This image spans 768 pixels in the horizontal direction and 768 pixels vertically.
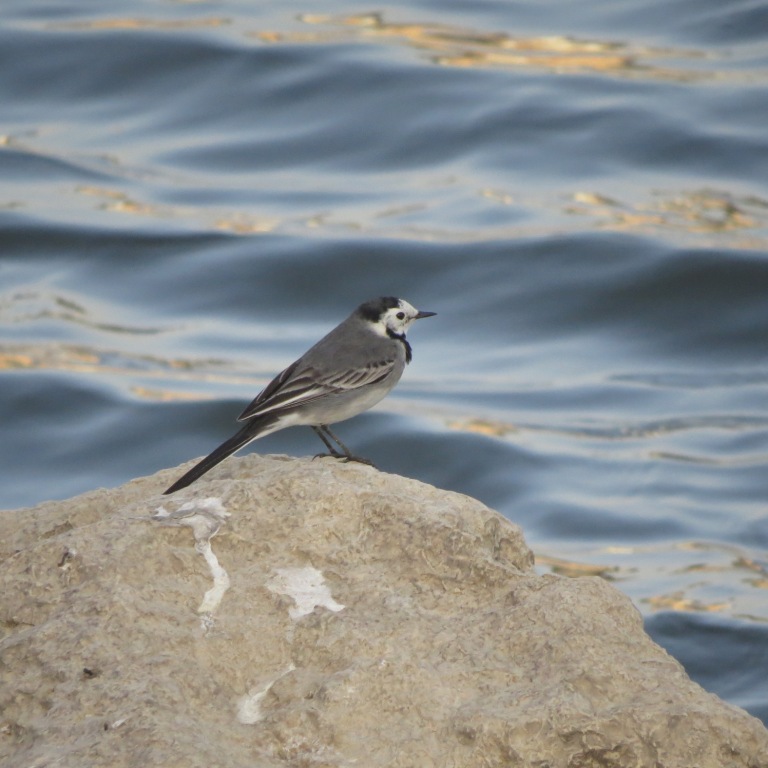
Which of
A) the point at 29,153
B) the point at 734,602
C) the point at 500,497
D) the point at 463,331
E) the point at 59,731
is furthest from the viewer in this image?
the point at 29,153

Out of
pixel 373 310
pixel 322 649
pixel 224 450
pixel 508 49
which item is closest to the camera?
pixel 322 649

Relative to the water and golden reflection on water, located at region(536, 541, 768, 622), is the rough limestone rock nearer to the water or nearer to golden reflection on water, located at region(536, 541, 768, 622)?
the water

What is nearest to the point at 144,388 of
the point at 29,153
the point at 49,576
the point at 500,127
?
the point at 29,153

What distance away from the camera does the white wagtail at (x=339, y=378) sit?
7.54 m

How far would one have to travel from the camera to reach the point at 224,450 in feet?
22.2

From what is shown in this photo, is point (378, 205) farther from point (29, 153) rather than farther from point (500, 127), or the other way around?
point (29, 153)

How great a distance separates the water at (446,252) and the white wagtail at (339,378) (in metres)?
5.32

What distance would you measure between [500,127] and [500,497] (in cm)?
1061

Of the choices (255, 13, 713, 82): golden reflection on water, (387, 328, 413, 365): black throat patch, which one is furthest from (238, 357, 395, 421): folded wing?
(255, 13, 713, 82): golden reflection on water

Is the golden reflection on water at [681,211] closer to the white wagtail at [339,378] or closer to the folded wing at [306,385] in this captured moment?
the white wagtail at [339,378]

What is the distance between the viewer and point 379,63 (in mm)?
26875

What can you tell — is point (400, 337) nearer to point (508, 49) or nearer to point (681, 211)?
point (681, 211)

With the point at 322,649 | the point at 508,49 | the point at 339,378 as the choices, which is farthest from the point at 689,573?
the point at 508,49

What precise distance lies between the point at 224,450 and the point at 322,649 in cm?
178
